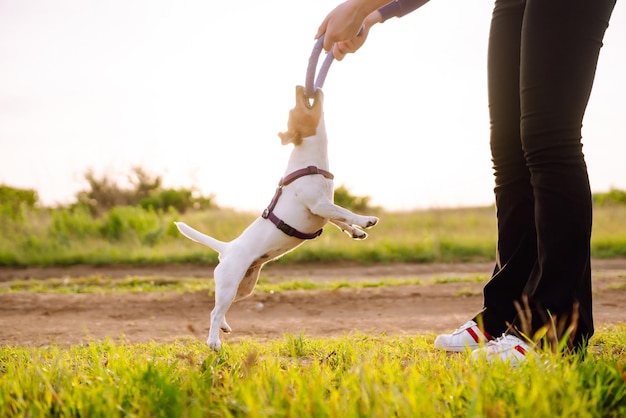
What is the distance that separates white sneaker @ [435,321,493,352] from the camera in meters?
2.63

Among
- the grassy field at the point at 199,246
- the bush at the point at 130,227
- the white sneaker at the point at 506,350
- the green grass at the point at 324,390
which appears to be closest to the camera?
the green grass at the point at 324,390

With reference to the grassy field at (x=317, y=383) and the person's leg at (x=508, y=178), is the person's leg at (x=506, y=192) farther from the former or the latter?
the grassy field at (x=317, y=383)

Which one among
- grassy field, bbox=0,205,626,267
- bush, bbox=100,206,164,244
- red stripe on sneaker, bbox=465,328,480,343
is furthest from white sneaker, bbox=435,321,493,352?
bush, bbox=100,206,164,244

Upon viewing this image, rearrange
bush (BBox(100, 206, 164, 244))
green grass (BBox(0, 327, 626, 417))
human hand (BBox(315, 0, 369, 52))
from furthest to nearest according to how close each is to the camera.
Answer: bush (BBox(100, 206, 164, 244)) < human hand (BBox(315, 0, 369, 52)) < green grass (BBox(0, 327, 626, 417))

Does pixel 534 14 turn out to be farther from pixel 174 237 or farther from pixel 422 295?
pixel 174 237

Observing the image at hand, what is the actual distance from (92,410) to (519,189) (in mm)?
1915

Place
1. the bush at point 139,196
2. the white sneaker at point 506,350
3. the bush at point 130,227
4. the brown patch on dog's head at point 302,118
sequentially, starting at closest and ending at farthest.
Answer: the white sneaker at point 506,350 → the brown patch on dog's head at point 302,118 → the bush at point 130,227 → the bush at point 139,196

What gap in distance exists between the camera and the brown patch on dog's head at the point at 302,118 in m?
2.70

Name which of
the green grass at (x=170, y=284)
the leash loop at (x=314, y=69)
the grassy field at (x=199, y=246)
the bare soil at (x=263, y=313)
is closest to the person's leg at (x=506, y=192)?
the leash loop at (x=314, y=69)

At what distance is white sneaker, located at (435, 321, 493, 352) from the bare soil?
3.59 ft

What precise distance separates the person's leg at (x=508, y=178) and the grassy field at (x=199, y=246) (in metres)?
6.83

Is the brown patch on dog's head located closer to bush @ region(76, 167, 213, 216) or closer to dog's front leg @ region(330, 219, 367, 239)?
dog's front leg @ region(330, 219, 367, 239)

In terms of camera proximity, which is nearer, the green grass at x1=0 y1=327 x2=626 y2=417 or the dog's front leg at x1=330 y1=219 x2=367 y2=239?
the green grass at x1=0 y1=327 x2=626 y2=417

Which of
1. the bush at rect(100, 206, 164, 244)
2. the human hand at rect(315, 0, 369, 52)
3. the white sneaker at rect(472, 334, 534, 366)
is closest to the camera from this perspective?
the white sneaker at rect(472, 334, 534, 366)
